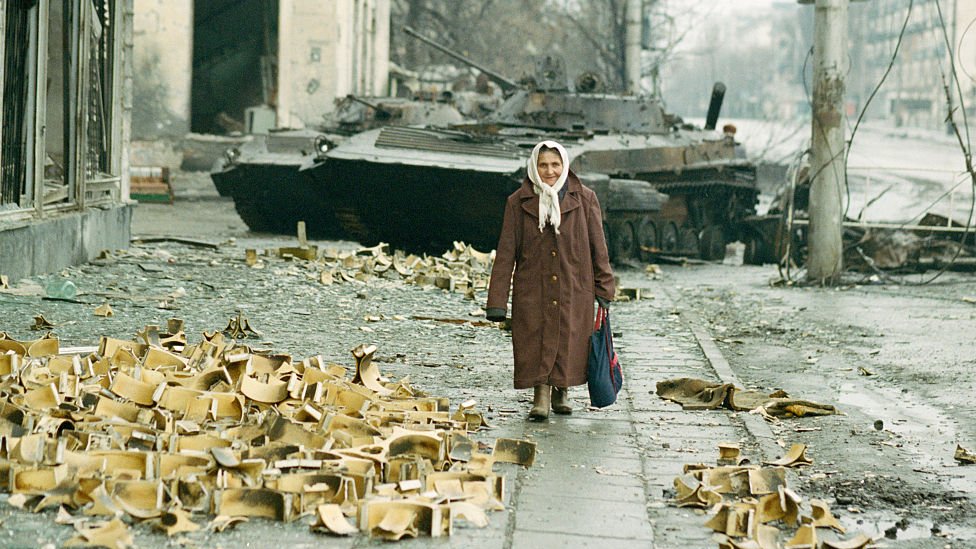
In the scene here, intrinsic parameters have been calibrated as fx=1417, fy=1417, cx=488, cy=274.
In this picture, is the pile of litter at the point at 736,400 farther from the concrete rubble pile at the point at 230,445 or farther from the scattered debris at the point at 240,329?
the scattered debris at the point at 240,329

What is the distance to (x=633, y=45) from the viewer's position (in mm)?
27297

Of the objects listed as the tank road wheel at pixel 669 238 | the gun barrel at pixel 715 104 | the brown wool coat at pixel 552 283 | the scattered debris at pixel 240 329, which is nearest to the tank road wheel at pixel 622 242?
the tank road wheel at pixel 669 238

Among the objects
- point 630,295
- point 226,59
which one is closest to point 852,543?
point 630,295

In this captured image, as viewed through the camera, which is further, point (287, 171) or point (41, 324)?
point (287, 171)

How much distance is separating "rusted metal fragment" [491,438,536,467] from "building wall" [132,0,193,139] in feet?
67.5

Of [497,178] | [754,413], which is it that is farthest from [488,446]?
[497,178]

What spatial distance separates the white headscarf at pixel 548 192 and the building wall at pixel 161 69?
19276 mm

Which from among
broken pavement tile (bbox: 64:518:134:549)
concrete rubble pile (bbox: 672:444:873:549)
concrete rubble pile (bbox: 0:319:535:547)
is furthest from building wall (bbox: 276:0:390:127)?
broken pavement tile (bbox: 64:518:134:549)

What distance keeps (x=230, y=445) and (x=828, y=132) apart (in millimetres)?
10549

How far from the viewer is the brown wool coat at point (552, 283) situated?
276 inches

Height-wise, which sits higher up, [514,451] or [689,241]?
[514,451]

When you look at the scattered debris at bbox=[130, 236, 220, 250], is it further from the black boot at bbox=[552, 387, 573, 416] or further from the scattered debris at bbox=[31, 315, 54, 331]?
the black boot at bbox=[552, 387, 573, 416]

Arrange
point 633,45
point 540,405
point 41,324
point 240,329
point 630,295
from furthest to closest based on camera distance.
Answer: point 633,45, point 630,295, point 240,329, point 41,324, point 540,405

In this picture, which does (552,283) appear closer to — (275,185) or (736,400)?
(736,400)
